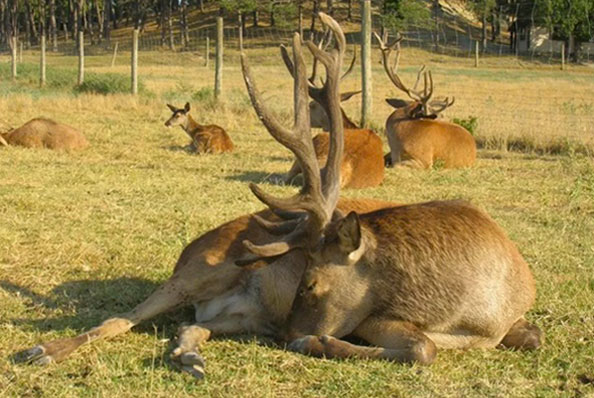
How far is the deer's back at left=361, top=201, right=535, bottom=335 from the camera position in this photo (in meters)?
4.67

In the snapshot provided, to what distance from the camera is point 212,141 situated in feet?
48.4

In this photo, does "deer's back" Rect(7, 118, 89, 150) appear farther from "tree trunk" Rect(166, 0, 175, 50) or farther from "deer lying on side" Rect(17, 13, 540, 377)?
"tree trunk" Rect(166, 0, 175, 50)

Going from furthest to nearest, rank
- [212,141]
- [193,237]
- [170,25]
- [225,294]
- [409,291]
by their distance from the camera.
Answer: [170,25] < [212,141] < [193,237] < [225,294] < [409,291]

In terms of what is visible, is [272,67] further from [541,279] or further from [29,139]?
[541,279]

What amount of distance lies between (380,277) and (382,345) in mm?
388

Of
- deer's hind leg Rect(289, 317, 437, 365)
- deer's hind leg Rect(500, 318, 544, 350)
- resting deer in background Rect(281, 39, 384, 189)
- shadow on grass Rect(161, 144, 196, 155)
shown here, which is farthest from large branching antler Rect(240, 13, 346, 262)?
shadow on grass Rect(161, 144, 196, 155)

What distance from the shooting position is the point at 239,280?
17.2 ft

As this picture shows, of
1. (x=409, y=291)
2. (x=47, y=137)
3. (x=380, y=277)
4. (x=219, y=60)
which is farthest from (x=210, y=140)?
(x=409, y=291)

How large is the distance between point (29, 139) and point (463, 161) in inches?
288

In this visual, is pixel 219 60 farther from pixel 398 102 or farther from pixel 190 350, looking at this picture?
pixel 190 350

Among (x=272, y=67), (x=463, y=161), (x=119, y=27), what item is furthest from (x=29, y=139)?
(x=119, y=27)

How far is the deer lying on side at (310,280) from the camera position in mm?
4625

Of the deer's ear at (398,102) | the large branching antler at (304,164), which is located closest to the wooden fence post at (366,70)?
the deer's ear at (398,102)

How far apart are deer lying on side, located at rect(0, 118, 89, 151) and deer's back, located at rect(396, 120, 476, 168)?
5.50 m
